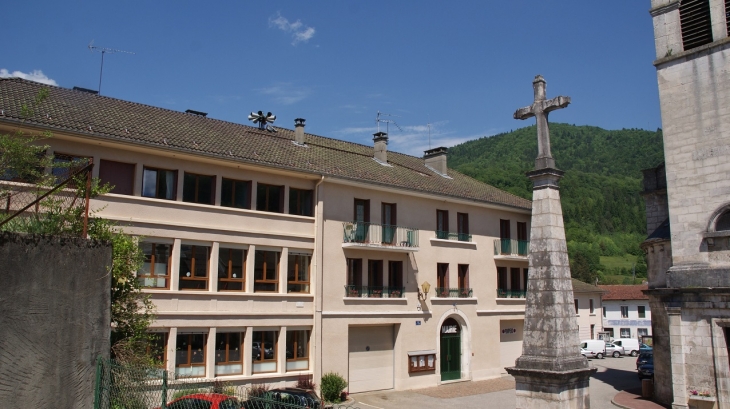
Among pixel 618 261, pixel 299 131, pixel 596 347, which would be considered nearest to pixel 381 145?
pixel 299 131

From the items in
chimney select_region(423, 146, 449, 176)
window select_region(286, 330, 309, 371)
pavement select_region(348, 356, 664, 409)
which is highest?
chimney select_region(423, 146, 449, 176)

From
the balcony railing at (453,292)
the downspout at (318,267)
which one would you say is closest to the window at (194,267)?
the downspout at (318,267)

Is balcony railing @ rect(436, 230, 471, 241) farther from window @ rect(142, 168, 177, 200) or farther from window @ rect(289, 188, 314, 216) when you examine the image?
window @ rect(142, 168, 177, 200)

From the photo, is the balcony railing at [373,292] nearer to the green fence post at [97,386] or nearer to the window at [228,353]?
the window at [228,353]

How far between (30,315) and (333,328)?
1701cm

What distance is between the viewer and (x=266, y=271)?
80.0ft

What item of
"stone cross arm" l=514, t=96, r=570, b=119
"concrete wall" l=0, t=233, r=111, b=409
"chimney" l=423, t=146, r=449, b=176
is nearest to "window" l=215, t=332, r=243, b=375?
"concrete wall" l=0, t=233, r=111, b=409

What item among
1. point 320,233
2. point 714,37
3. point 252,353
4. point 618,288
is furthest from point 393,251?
point 618,288

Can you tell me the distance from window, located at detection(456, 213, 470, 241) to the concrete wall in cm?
2342

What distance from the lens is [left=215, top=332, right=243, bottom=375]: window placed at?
22.5 metres

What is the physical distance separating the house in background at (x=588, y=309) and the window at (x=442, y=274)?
2979 cm

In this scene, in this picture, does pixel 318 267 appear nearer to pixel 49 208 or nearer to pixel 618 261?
pixel 49 208

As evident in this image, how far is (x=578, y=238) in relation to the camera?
116m

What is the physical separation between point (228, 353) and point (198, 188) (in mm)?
6223
